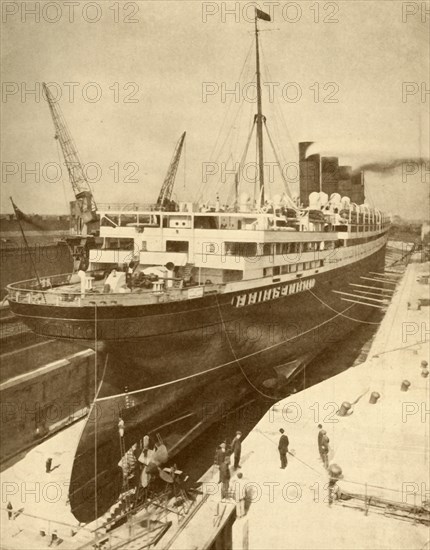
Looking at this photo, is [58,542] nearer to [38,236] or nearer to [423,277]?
[423,277]

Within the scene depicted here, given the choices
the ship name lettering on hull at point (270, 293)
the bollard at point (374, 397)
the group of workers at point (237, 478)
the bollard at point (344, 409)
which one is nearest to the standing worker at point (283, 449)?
the group of workers at point (237, 478)

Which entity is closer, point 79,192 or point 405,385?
point 405,385

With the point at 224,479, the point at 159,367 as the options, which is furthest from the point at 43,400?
the point at 224,479

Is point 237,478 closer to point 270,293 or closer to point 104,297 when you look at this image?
point 104,297

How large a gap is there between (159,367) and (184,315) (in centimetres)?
135

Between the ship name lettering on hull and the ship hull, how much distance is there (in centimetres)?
16

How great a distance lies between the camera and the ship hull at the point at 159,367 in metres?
9.80

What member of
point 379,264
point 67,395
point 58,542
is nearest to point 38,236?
point 67,395

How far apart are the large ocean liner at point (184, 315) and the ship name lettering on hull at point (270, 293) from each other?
0.10 ft

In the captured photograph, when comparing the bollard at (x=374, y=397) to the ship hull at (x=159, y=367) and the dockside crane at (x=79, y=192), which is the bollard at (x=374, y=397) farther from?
the dockside crane at (x=79, y=192)

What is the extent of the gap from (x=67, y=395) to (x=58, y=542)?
9.19 m

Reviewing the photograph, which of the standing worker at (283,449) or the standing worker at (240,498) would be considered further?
the standing worker at (283,449)

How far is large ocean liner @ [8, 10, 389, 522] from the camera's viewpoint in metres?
9.90

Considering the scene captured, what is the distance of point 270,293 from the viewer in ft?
41.4
